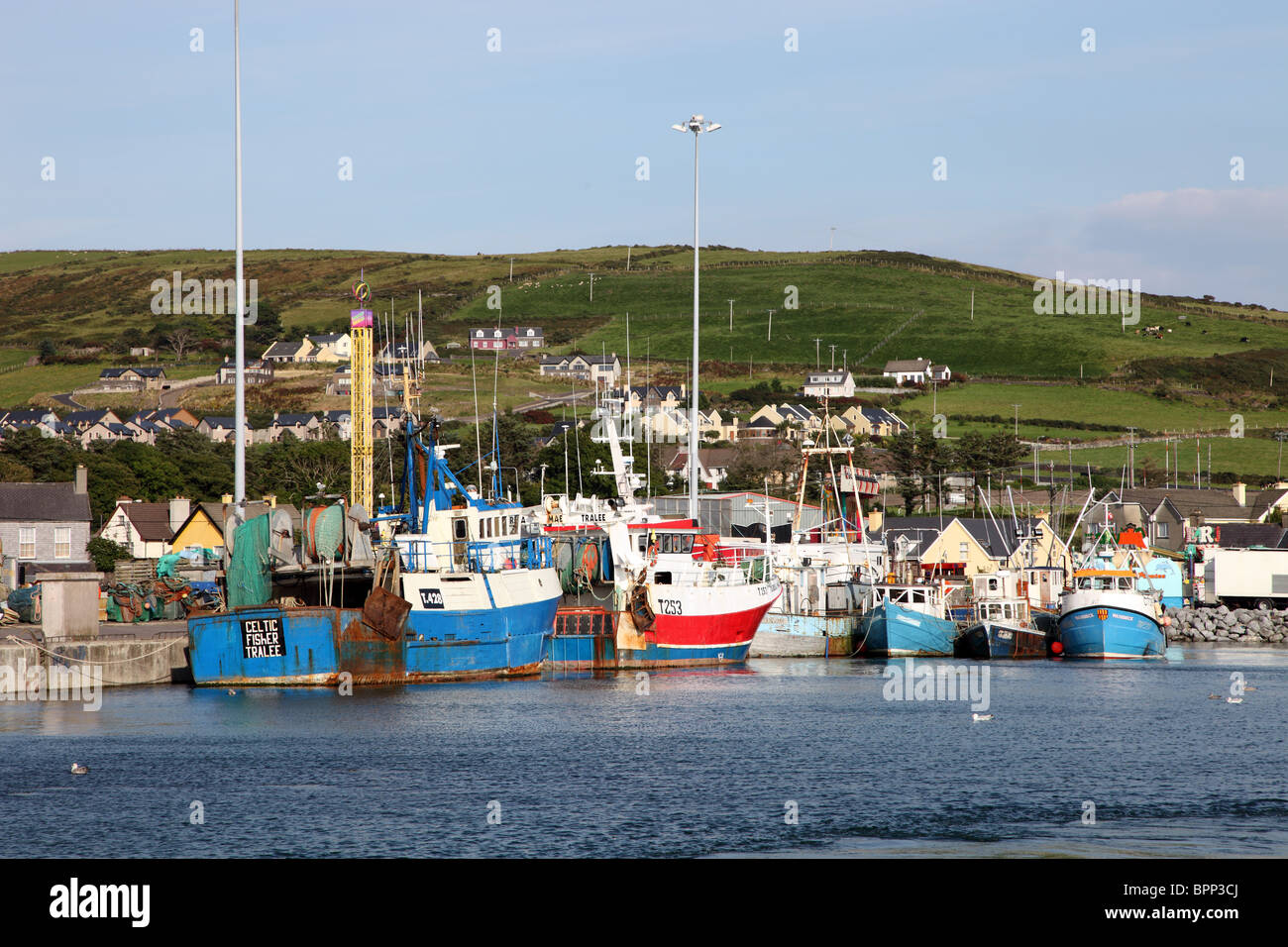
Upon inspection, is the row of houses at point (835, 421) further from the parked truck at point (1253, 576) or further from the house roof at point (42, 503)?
the house roof at point (42, 503)

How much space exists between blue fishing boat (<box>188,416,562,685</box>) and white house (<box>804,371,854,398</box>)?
5279 inches

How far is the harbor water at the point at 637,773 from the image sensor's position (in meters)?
26.3

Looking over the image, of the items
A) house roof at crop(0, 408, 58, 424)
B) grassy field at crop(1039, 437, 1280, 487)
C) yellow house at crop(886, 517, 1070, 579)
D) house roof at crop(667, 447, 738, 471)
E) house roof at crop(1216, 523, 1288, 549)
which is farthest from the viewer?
house roof at crop(0, 408, 58, 424)

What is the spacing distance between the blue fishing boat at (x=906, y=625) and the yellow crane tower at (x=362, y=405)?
26.3 m

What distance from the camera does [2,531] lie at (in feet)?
264

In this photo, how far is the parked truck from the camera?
315ft

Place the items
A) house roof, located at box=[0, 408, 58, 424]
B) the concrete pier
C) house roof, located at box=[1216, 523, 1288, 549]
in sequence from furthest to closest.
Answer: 1. house roof, located at box=[0, 408, 58, 424]
2. house roof, located at box=[1216, 523, 1288, 549]
3. the concrete pier

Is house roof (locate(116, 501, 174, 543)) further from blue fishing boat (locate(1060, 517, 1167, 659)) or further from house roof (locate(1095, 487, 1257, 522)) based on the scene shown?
house roof (locate(1095, 487, 1257, 522))

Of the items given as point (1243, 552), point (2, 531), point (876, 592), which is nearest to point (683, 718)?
point (876, 592)

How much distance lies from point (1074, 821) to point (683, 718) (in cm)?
1689

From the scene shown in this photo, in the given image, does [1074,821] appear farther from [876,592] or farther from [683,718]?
[876,592]

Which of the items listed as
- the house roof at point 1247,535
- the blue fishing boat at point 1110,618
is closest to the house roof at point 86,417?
the house roof at point 1247,535

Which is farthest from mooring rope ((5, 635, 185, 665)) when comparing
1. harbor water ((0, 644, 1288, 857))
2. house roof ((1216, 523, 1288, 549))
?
house roof ((1216, 523, 1288, 549))

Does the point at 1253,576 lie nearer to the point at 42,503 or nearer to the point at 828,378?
the point at 42,503
